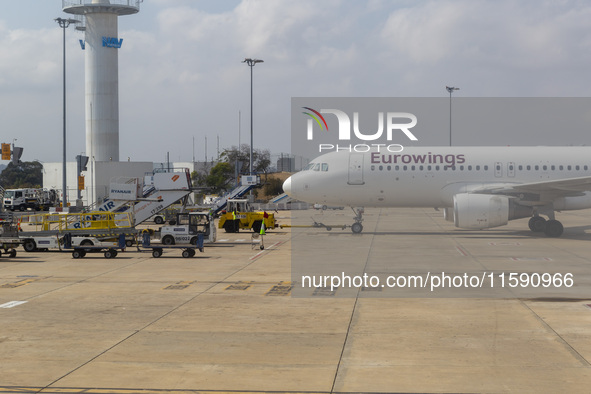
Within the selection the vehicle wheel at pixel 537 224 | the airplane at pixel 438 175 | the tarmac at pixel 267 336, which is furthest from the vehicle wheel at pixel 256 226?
the tarmac at pixel 267 336

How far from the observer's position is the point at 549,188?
34812mm

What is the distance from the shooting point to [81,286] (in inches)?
808

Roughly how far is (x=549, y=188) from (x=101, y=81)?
7273 cm

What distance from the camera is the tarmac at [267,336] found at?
1055 centimetres

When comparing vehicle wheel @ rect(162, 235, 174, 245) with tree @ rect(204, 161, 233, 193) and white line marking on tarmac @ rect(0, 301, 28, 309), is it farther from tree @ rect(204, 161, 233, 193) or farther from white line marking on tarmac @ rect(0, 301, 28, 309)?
tree @ rect(204, 161, 233, 193)

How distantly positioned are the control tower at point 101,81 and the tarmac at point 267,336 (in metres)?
73.1

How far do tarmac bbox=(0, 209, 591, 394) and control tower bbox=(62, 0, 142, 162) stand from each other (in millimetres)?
73130

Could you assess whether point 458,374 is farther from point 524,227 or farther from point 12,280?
point 524,227

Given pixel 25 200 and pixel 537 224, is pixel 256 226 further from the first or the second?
pixel 25 200

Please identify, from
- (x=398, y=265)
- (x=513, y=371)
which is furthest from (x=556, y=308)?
(x=398, y=265)

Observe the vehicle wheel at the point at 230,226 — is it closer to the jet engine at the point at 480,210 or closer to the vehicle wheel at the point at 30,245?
the vehicle wheel at the point at 30,245

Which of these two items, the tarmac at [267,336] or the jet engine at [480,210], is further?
the jet engine at [480,210]

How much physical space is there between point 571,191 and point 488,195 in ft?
14.5

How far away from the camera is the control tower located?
94.7 m
